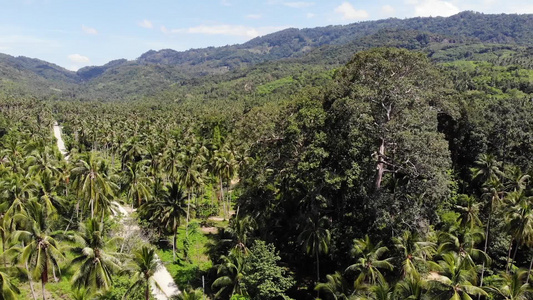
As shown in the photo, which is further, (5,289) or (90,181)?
(90,181)

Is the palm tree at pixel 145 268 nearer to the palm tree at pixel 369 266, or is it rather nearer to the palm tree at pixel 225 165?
the palm tree at pixel 369 266

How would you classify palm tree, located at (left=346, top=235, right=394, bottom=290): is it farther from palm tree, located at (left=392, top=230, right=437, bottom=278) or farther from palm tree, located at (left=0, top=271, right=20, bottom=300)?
palm tree, located at (left=0, top=271, right=20, bottom=300)

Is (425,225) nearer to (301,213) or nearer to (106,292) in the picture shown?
(301,213)

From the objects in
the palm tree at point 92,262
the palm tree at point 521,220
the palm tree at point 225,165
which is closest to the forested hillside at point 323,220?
the palm tree at point 92,262

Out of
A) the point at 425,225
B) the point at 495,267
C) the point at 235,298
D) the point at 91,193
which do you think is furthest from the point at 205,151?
the point at 495,267

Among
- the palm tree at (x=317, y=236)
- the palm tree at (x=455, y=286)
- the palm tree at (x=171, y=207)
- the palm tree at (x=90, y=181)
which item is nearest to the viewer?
the palm tree at (x=455, y=286)

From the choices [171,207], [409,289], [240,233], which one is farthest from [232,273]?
[409,289]

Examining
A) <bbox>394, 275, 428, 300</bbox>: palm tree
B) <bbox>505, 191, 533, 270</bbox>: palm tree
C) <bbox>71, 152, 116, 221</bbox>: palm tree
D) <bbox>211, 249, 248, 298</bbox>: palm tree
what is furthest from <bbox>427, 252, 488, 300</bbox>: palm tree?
<bbox>71, 152, 116, 221</bbox>: palm tree

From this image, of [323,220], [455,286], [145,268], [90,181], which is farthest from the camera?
[90,181]

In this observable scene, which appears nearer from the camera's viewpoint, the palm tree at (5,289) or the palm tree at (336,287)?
the palm tree at (5,289)

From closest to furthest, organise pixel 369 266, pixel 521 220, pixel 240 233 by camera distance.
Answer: pixel 369 266, pixel 521 220, pixel 240 233

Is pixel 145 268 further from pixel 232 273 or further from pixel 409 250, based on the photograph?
pixel 409 250
